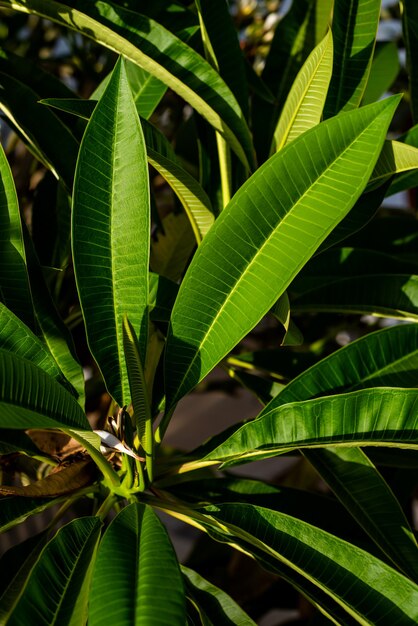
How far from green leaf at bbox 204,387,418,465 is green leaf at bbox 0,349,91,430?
17 cm

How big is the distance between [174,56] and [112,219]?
212 mm

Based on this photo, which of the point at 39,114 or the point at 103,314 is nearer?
the point at 103,314

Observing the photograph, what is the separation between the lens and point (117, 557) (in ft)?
1.46

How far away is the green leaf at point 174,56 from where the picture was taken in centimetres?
61

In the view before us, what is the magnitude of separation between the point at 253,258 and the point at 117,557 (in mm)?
239

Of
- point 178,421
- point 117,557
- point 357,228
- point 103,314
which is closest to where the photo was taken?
point 117,557

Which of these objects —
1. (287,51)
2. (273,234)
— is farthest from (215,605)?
(287,51)

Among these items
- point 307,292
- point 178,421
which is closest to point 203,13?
point 307,292

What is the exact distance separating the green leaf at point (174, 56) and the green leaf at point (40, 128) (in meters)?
0.09

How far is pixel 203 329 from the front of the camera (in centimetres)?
55

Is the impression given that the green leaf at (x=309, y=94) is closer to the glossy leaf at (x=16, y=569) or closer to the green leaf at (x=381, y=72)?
the green leaf at (x=381, y=72)

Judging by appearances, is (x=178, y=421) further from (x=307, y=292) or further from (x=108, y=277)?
(x=108, y=277)

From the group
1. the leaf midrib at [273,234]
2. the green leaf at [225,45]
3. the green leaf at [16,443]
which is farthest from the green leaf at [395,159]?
the green leaf at [16,443]

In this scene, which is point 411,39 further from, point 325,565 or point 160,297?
point 325,565
